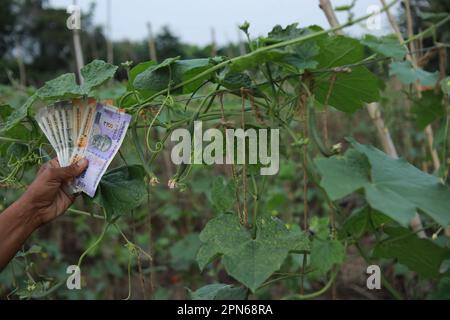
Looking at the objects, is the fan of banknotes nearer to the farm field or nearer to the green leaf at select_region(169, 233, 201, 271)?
the farm field

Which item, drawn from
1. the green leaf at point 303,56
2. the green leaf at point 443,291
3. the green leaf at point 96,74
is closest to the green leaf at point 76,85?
the green leaf at point 96,74

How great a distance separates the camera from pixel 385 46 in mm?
916

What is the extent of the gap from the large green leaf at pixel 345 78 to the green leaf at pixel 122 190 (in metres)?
0.41

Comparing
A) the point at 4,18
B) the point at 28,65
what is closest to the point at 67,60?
the point at 28,65

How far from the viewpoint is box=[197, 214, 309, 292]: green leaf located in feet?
2.81

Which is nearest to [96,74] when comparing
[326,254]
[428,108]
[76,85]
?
[76,85]

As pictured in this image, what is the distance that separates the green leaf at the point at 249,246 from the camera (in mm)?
856

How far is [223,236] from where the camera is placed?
941 mm

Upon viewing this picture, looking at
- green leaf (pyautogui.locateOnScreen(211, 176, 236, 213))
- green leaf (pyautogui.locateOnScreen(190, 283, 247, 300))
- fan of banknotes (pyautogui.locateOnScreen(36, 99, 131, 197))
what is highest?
fan of banknotes (pyautogui.locateOnScreen(36, 99, 131, 197))

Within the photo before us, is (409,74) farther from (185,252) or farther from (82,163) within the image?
(185,252)

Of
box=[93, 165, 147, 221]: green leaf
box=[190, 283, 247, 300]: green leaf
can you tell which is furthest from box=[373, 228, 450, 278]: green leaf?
box=[93, 165, 147, 221]: green leaf

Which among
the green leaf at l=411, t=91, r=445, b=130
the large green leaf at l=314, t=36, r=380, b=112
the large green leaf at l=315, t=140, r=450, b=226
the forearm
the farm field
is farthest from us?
the green leaf at l=411, t=91, r=445, b=130

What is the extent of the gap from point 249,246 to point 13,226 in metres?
0.49

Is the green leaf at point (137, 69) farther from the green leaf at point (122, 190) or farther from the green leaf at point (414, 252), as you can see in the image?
the green leaf at point (414, 252)
